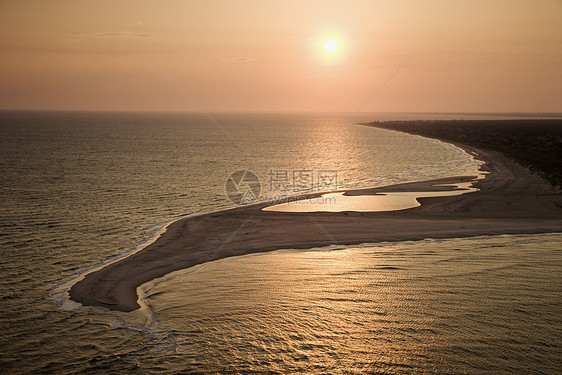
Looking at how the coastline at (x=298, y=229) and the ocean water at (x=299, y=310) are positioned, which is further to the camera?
the coastline at (x=298, y=229)

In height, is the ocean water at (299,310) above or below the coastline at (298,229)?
below

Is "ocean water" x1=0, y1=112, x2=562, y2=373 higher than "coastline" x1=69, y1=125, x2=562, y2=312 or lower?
lower

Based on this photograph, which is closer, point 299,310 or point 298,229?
point 299,310

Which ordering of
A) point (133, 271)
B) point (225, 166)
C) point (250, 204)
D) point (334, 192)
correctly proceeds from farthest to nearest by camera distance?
point (225, 166)
point (334, 192)
point (250, 204)
point (133, 271)

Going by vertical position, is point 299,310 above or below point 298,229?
below

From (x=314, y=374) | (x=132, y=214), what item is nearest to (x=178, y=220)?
(x=132, y=214)

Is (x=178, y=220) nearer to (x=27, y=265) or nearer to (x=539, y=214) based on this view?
(x=27, y=265)

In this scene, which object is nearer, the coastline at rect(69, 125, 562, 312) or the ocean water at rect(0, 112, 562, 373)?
the ocean water at rect(0, 112, 562, 373)

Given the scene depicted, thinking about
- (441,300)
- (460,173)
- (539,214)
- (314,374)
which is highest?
(460,173)
